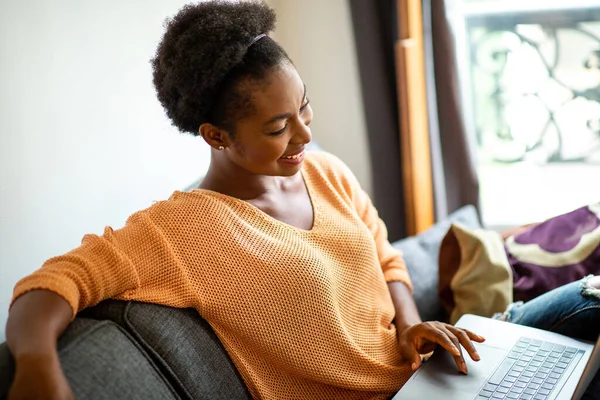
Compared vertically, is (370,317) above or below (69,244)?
below

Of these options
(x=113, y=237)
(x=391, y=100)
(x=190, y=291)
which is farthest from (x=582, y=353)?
(x=391, y=100)

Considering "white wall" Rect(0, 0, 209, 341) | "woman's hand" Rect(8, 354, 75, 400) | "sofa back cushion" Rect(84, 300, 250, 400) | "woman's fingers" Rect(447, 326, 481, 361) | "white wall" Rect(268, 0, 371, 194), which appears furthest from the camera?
"white wall" Rect(268, 0, 371, 194)

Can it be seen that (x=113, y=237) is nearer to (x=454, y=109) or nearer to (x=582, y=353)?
(x=582, y=353)

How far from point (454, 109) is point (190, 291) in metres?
1.41

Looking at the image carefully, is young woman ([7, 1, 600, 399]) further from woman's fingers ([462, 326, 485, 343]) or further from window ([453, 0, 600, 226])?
window ([453, 0, 600, 226])

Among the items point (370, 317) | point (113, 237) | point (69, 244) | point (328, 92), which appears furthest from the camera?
point (328, 92)

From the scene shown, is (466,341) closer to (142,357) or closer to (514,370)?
(514,370)

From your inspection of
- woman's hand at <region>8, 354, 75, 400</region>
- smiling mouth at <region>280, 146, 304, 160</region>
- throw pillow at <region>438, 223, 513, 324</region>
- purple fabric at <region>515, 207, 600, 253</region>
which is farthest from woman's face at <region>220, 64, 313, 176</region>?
purple fabric at <region>515, 207, 600, 253</region>

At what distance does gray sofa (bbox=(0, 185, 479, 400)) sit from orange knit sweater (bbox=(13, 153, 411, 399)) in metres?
0.03

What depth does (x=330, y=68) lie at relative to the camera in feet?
8.74

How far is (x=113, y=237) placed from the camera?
1336 millimetres

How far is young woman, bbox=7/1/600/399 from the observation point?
1372 millimetres

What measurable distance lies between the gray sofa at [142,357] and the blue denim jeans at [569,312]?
0.67 m

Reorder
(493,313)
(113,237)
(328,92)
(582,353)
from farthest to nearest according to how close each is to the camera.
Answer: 1. (328,92)
2. (493,313)
3. (582,353)
4. (113,237)
